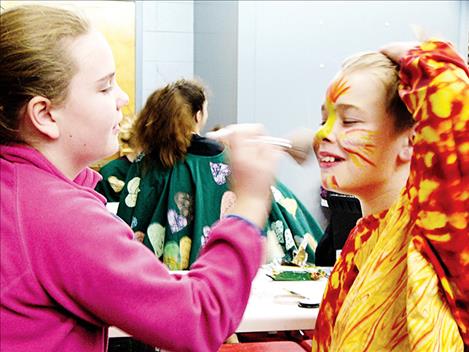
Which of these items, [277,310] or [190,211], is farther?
[190,211]

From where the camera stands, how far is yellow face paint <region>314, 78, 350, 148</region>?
1026 millimetres

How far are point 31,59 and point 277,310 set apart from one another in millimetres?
852

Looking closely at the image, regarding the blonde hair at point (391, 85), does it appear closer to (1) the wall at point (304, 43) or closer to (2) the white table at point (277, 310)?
(2) the white table at point (277, 310)

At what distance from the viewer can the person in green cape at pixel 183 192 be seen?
2.31m

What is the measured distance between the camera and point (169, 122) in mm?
2363

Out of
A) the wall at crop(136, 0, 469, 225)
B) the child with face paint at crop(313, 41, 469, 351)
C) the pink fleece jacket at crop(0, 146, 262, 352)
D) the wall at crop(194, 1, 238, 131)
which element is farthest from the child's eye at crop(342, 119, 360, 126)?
the wall at crop(194, 1, 238, 131)

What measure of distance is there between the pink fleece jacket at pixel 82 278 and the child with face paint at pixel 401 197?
0.62 feet

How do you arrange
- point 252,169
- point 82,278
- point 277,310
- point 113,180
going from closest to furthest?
1. point 82,278
2. point 252,169
3. point 277,310
4. point 113,180

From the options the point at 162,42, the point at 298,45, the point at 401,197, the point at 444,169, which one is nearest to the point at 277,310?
the point at 401,197

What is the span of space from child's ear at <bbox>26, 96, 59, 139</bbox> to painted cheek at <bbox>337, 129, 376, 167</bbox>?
46 centimetres

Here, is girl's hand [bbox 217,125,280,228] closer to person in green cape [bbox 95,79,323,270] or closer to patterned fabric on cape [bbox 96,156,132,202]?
person in green cape [bbox 95,79,323,270]

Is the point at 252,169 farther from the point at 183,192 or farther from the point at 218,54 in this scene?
the point at 218,54

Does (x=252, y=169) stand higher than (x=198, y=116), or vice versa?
(x=252, y=169)

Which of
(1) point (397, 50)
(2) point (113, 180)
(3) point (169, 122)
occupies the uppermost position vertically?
(1) point (397, 50)
